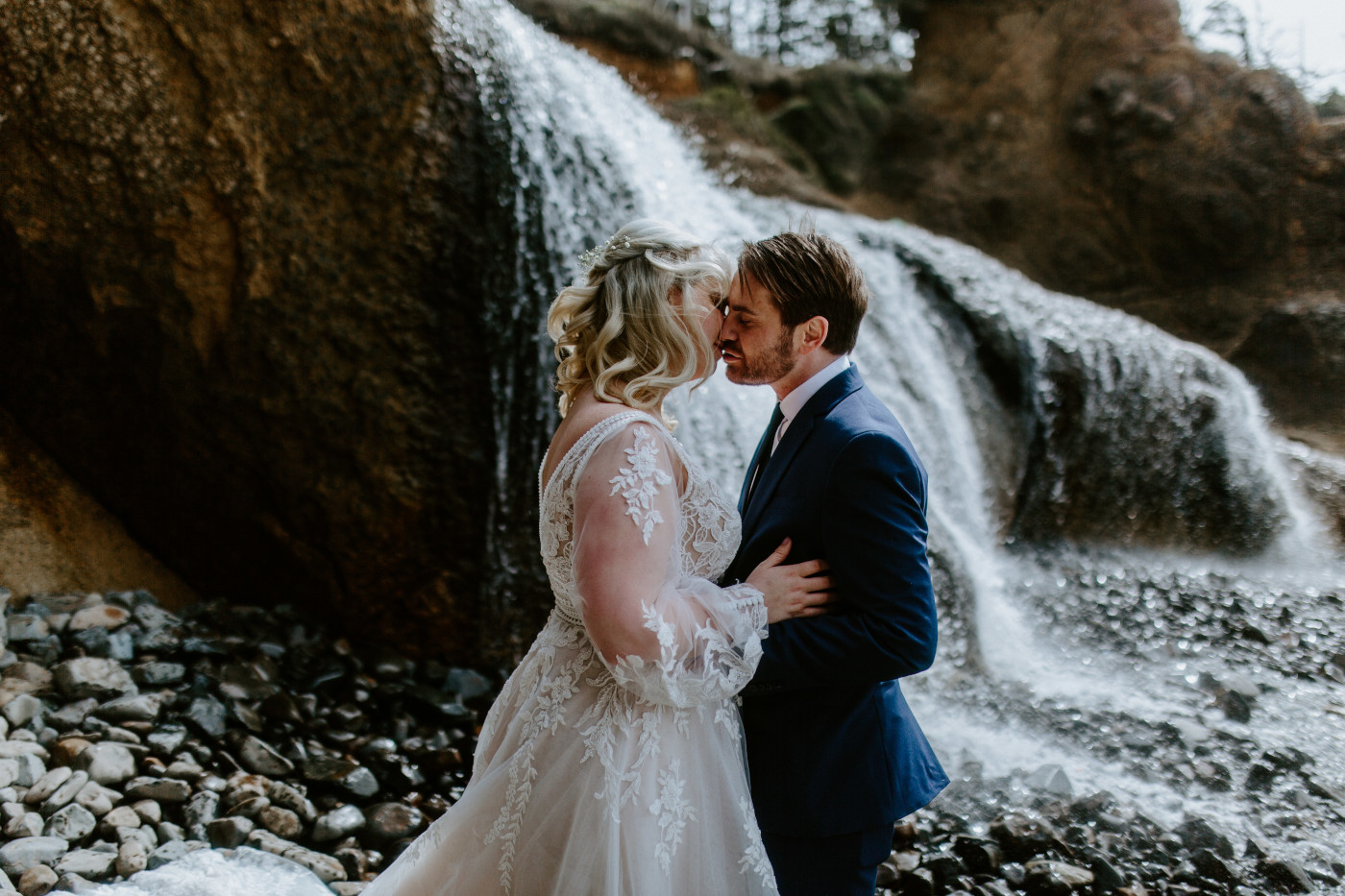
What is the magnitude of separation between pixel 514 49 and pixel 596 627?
429 centimetres

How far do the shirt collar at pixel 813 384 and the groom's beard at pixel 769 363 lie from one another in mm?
50

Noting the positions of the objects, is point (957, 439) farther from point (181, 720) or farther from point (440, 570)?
point (181, 720)

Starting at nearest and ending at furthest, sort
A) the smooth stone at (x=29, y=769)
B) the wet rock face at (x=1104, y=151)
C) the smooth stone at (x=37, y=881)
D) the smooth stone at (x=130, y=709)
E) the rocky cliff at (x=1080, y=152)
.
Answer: the smooth stone at (x=37, y=881) → the smooth stone at (x=29, y=769) → the smooth stone at (x=130, y=709) → the rocky cliff at (x=1080, y=152) → the wet rock face at (x=1104, y=151)

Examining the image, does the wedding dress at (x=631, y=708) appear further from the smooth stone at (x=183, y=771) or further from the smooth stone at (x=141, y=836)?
the smooth stone at (x=183, y=771)

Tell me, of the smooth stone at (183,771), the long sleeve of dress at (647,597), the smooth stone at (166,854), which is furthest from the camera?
the smooth stone at (183,771)

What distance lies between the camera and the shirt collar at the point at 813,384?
1889 millimetres

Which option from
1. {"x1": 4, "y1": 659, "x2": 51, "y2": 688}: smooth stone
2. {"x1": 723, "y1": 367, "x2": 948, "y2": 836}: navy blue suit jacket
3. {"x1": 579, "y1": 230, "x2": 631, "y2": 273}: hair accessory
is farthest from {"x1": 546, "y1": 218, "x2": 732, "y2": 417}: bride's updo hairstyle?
{"x1": 4, "y1": 659, "x2": 51, "y2": 688}: smooth stone

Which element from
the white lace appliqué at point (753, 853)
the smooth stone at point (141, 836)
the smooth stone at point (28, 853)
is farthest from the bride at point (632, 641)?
the smooth stone at point (28, 853)

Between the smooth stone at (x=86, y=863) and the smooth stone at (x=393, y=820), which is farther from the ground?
the smooth stone at (x=86, y=863)

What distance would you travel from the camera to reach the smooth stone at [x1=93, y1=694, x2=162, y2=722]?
356 centimetres

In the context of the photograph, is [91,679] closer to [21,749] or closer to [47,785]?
[21,749]

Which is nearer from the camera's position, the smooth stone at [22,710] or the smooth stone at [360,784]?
the smooth stone at [22,710]

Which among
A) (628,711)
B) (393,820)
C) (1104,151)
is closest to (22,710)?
(393,820)

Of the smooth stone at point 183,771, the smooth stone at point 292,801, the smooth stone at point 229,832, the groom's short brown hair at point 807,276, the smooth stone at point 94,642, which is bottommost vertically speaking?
the smooth stone at point 292,801
